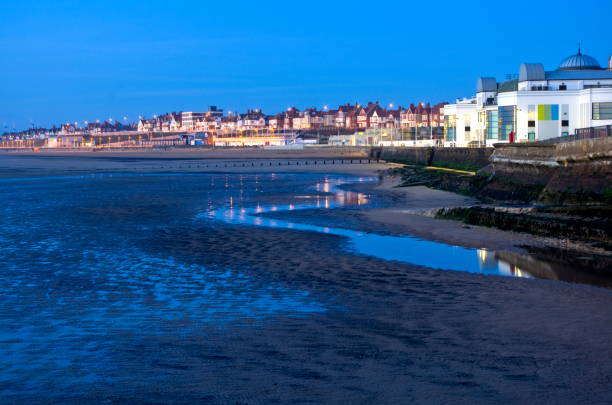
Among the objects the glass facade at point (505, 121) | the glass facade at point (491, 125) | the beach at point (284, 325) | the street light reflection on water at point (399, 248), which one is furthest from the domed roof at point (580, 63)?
the beach at point (284, 325)

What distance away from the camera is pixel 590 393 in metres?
7.48

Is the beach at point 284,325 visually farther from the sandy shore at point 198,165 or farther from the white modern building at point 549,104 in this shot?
the sandy shore at point 198,165

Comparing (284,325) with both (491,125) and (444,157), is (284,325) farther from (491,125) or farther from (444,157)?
(491,125)

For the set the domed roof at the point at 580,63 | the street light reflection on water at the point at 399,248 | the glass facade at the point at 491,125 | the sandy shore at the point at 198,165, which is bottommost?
the street light reflection on water at the point at 399,248

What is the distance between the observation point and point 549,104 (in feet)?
200

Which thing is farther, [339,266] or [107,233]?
[107,233]

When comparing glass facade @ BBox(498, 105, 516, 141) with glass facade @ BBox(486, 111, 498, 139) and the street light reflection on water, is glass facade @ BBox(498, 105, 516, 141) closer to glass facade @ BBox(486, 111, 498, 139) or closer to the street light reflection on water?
glass facade @ BBox(486, 111, 498, 139)

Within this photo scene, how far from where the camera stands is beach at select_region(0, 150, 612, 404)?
7.83 m

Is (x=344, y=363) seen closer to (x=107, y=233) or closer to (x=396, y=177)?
(x=107, y=233)

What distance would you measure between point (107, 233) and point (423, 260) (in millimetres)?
11180

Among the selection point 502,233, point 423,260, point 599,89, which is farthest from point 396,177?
point 423,260

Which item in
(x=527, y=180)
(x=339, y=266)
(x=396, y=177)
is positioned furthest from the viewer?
(x=396, y=177)

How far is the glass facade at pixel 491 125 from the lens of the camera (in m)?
66.9

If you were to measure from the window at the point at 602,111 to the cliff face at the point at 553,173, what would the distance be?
24.7 m
